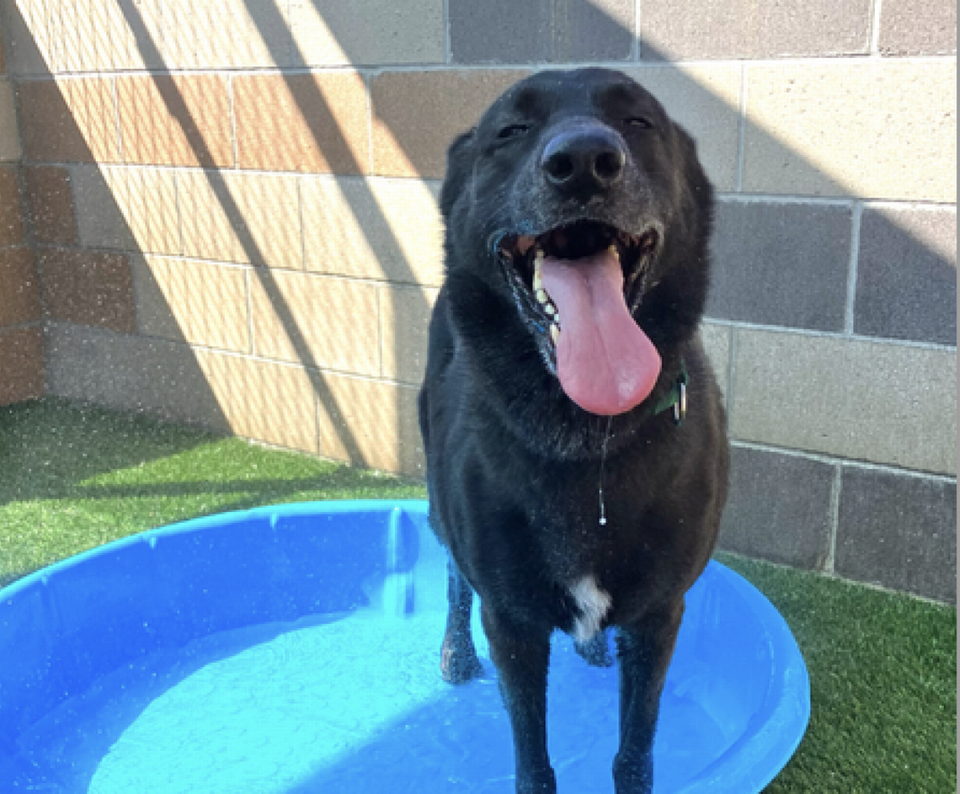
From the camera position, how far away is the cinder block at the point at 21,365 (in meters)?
4.39

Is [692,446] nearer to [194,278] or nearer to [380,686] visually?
[380,686]

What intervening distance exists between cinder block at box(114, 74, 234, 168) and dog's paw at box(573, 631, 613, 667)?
2.32m

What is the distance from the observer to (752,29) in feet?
8.28

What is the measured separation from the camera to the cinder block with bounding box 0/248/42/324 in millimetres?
4336

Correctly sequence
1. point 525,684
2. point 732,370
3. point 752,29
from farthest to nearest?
1. point 732,370
2. point 752,29
3. point 525,684

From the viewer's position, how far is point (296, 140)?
347 cm

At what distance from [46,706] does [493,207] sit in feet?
5.91

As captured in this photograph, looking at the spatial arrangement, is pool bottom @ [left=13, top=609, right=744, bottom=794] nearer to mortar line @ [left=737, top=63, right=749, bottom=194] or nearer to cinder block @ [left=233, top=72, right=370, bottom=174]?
mortar line @ [left=737, top=63, right=749, bottom=194]

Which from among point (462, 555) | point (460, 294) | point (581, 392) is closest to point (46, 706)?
point (462, 555)

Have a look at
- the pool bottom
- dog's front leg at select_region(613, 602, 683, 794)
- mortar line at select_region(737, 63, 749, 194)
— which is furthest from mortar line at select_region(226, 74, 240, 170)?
dog's front leg at select_region(613, 602, 683, 794)

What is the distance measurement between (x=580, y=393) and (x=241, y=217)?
8.55ft

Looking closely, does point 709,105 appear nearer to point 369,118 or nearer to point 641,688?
point 369,118


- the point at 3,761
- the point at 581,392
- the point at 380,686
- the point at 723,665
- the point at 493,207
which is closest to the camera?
the point at 581,392

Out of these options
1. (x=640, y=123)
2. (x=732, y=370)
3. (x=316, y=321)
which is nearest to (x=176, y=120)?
(x=316, y=321)
